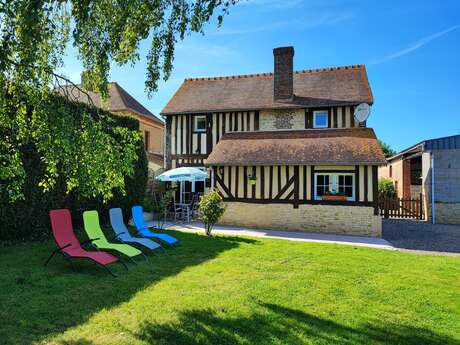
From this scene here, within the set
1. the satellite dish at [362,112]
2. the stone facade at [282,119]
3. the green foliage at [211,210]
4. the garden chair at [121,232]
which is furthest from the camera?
the stone facade at [282,119]

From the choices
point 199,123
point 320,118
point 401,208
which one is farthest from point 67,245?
point 401,208

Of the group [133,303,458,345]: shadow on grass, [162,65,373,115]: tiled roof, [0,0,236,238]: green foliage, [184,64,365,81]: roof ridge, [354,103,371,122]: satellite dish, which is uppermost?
[184,64,365,81]: roof ridge

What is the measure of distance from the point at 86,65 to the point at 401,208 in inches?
663

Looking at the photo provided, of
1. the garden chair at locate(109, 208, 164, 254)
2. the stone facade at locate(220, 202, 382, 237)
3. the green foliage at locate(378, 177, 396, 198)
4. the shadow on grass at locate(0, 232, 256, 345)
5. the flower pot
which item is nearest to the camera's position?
the shadow on grass at locate(0, 232, 256, 345)

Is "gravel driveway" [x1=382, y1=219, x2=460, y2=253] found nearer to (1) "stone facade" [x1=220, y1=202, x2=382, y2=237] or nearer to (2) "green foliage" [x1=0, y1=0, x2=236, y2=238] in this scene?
(1) "stone facade" [x1=220, y1=202, x2=382, y2=237]

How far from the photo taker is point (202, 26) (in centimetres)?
420

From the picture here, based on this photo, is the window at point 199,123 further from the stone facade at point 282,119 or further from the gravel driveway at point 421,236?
the gravel driveway at point 421,236

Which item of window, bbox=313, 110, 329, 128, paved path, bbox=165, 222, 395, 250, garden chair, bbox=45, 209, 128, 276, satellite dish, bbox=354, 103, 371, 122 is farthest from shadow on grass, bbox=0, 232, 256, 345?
window, bbox=313, 110, 329, 128

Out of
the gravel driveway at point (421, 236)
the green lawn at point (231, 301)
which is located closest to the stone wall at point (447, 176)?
the gravel driveway at point (421, 236)

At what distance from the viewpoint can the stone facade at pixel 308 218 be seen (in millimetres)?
11672

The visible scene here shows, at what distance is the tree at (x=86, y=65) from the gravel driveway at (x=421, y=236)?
28.6 ft

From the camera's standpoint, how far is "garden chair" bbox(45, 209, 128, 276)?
585 cm

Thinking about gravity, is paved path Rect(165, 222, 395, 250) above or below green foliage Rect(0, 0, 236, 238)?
below

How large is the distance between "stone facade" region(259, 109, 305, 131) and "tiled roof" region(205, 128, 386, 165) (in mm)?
1427
